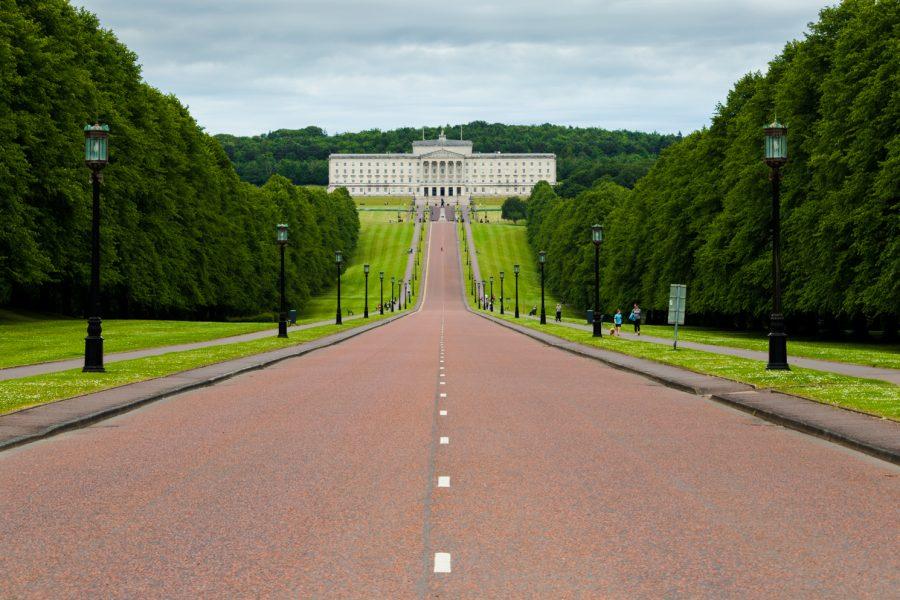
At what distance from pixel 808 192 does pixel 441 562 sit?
46871mm

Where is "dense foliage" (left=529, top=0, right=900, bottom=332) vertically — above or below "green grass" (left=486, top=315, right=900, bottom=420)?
above

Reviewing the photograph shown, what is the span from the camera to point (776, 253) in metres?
26.3

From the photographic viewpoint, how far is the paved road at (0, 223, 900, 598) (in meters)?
7.36

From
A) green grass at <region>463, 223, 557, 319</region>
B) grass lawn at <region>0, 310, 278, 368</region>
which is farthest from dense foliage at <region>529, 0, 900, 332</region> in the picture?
green grass at <region>463, 223, 557, 319</region>

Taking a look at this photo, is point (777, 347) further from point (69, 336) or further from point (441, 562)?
point (69, 336)

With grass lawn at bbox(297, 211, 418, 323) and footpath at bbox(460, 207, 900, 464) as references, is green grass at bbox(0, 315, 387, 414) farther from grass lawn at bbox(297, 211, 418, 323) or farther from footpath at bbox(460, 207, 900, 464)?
grass lawn at bbox(297, 211, 418, 323)

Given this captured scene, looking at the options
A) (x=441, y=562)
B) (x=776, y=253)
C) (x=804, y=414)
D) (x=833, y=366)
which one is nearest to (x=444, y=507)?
(x=441, y=562)

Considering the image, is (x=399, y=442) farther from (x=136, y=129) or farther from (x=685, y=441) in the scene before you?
(x=136, y=129)

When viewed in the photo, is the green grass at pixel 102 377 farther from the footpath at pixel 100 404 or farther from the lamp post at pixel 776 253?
the lamp post at pixel 776 253

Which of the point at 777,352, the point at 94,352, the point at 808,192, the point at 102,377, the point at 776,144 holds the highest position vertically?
the point at 808,192

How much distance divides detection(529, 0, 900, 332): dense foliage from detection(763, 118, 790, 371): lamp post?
1628cm

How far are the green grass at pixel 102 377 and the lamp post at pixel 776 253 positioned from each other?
49.3 feet

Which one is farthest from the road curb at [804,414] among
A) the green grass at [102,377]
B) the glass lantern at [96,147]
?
the glass lantern at [96,147]

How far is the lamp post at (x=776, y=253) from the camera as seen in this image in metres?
25.5
